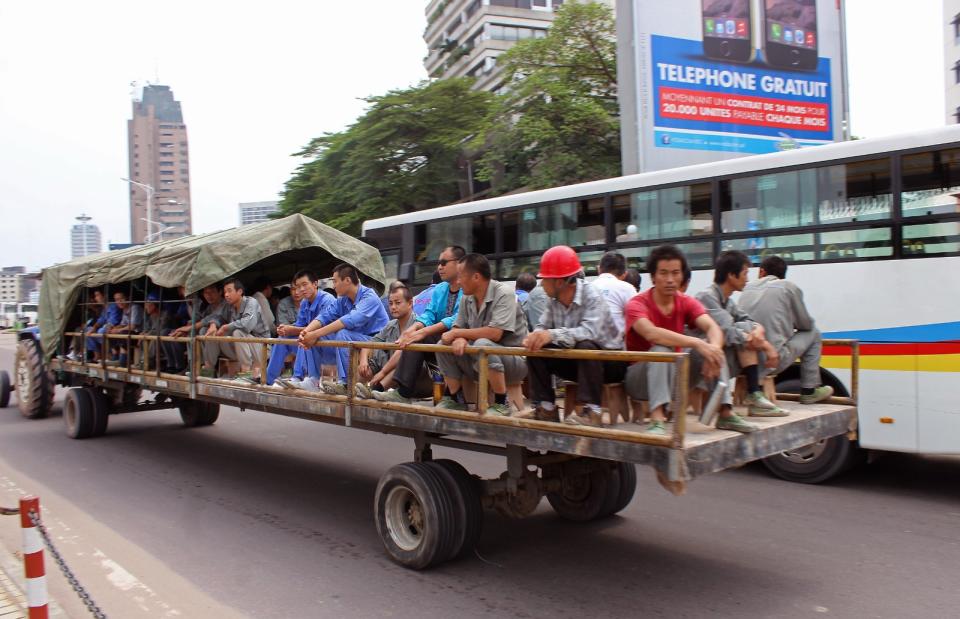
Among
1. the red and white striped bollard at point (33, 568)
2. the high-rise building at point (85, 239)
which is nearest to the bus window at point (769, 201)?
the red and white striped bollard at point (33, 568)

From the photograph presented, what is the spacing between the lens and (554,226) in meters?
9.05

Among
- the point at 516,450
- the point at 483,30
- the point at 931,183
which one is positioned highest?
the point at 483,30

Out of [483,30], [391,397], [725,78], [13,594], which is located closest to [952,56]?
[483,30]

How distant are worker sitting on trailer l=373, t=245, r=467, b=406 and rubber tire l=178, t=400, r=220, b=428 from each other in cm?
619

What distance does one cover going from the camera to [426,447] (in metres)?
5.04

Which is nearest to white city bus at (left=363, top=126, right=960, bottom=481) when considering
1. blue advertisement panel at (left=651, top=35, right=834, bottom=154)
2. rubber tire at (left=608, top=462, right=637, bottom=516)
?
rubber tire at (left=608, top=462, right=637, bottom=516)

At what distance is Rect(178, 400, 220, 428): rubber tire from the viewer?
10.6m

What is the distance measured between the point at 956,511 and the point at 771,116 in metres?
12.5

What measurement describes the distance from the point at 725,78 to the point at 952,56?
3099cm

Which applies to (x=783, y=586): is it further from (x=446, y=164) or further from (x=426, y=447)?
(x=446, y=164)

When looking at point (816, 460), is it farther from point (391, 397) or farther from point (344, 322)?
point (344, 322)

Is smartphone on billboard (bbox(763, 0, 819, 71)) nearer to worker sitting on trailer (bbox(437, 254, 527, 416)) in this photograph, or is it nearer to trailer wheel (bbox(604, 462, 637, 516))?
trailer wheel (bbox(604, 462, 637, 516))

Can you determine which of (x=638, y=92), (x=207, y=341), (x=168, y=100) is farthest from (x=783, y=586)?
(x=168, y=100)

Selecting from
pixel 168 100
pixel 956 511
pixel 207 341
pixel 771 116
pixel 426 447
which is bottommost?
pixel 956 511
